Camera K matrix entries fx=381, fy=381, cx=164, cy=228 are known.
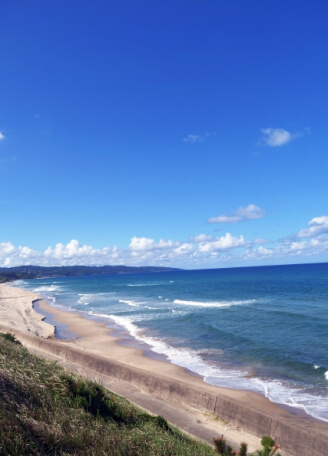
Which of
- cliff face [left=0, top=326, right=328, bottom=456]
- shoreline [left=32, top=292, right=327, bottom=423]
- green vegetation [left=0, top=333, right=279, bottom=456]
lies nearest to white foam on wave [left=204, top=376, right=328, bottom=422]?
shoreline [left=32, top=292, right=327, bottom=423]

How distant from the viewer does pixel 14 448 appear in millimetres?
5176

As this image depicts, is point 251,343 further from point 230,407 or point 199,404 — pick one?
point 230,407

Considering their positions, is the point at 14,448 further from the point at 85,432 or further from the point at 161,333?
the point at 161,333

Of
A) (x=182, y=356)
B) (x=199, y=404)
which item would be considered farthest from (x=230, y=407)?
(x=182, y=356)

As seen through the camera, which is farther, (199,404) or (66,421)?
(199,404)

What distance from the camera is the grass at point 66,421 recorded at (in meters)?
5.59

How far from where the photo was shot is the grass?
5586mm

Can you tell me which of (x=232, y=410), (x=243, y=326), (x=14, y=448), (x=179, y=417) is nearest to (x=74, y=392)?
(x=14, y=448)

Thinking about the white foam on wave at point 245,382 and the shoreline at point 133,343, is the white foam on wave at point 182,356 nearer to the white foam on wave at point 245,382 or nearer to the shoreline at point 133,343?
the white foam on wave at point 245,382

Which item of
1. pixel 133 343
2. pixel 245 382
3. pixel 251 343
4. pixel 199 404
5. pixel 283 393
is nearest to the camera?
pixel 199 404

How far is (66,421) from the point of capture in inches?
250

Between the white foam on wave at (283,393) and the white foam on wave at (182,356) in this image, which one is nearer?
the white foam on wave at (283,393)

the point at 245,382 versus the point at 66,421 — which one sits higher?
the point at 66,421

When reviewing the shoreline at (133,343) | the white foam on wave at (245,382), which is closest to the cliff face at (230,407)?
the shoreline at (133,343)
